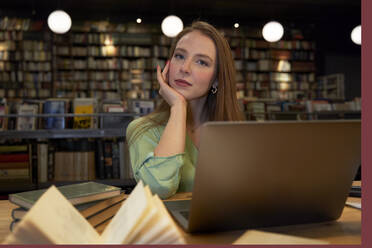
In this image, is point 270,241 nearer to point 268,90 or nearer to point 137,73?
point 137,73

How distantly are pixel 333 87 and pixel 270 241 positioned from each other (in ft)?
25.2

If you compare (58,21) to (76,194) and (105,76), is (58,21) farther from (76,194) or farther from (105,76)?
(76,194)

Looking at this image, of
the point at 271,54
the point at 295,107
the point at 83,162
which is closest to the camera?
the point at 83,162

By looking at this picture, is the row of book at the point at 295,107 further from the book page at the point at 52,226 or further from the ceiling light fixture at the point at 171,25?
the book page at the point at 52,226

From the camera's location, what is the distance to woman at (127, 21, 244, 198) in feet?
3.24

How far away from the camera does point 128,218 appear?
49 cm

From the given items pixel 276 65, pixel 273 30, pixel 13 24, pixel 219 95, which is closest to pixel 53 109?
pixel 219 95

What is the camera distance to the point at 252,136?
0.52 metres

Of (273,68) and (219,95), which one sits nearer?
(219,95)

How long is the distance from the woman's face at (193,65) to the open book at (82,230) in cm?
78

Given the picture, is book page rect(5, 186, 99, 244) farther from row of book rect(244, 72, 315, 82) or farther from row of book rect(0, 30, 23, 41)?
row of book rect(244, 72, 315, 82)

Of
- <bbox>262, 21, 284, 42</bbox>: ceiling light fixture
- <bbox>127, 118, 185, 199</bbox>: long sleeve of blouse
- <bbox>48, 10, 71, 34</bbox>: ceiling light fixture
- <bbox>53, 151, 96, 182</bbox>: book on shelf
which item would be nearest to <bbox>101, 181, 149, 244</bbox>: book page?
<bbox>127, 118, 185, 199</bbox>: long sleeve of blouse

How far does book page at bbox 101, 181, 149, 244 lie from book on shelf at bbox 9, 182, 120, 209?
0.17m

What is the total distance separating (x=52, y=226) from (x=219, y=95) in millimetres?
1076
